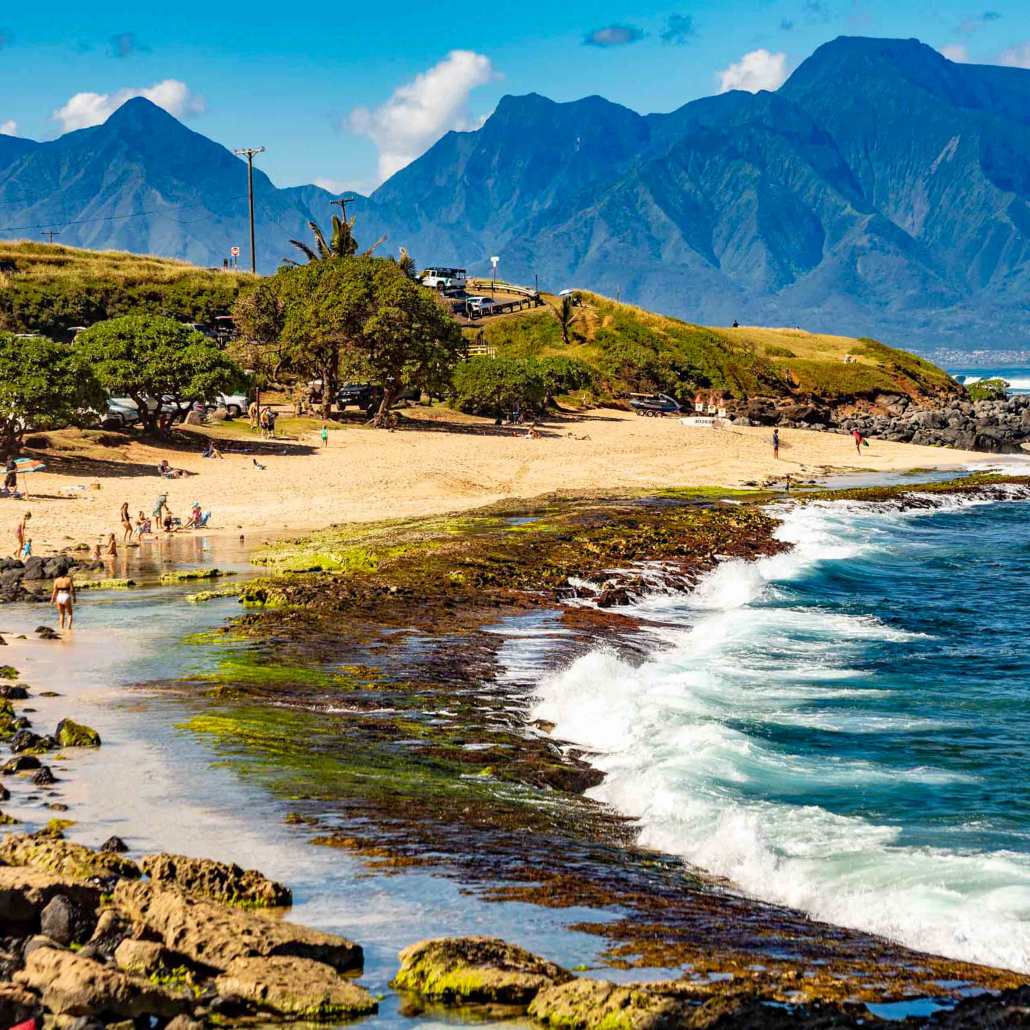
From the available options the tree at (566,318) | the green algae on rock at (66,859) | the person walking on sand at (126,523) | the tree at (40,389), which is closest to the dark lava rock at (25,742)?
the green algae on rock at (66,859)

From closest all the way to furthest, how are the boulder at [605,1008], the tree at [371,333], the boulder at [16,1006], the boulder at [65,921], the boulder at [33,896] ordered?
the boulder at [16,1006]
the boulder at [605,1008]
the boulder at [65,921]
the boulder at [33,896]
the tree at [371,333]

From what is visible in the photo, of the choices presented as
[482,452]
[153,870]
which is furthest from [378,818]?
[482,452]

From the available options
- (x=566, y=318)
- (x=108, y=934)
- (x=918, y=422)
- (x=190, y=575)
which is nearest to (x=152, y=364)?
(x=190, y=575)

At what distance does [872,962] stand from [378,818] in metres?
5.28

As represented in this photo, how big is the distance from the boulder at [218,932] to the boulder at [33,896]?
0.92 ft

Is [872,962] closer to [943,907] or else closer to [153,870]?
[943,907]

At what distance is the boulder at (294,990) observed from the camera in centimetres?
905

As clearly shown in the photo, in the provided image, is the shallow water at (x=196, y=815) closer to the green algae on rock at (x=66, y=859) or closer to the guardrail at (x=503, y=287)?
the green algae on rock at (x=66, y=859)

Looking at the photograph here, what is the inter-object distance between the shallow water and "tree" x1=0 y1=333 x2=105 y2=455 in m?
22.0

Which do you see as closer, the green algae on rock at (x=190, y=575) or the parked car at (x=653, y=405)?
the green algae on rock at (x=190, y=575)

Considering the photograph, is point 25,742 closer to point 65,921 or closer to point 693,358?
point 65,921

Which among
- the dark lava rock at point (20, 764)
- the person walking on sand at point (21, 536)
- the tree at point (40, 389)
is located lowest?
the dark lava rock at point (20, 764)

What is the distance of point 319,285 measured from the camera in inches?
2591

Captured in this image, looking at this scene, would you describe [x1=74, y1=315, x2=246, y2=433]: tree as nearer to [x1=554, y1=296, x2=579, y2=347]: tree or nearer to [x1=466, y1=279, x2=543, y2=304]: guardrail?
[x1=554, y1=296, x2=579, y2=347]: tree
